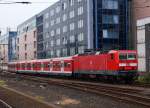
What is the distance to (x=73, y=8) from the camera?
105562 millimetres

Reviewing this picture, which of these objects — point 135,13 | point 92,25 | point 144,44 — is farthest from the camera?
point 135,13

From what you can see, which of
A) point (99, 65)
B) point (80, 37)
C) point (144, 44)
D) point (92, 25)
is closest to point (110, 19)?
point (92, 25)

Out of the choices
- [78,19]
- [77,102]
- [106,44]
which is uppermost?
[78,19]

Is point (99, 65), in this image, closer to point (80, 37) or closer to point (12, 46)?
point (80, 37)

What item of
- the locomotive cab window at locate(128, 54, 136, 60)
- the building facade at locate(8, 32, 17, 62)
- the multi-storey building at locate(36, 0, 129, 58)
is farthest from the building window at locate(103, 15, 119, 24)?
the building facade at locate(8, 32, 17, 62)

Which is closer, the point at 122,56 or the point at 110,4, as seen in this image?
the point at 122,56

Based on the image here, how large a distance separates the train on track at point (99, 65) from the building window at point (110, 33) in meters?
40.4

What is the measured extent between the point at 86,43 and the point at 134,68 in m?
58.9

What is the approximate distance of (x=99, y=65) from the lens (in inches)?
1660

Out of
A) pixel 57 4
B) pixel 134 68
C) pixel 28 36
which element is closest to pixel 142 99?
pixel 134 68

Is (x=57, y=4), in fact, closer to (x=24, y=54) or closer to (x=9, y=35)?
(x=24, y=54)

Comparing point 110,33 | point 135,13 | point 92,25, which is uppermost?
point 135,13

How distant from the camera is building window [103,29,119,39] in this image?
10035 cm

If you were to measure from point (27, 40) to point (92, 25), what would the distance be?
191ft
